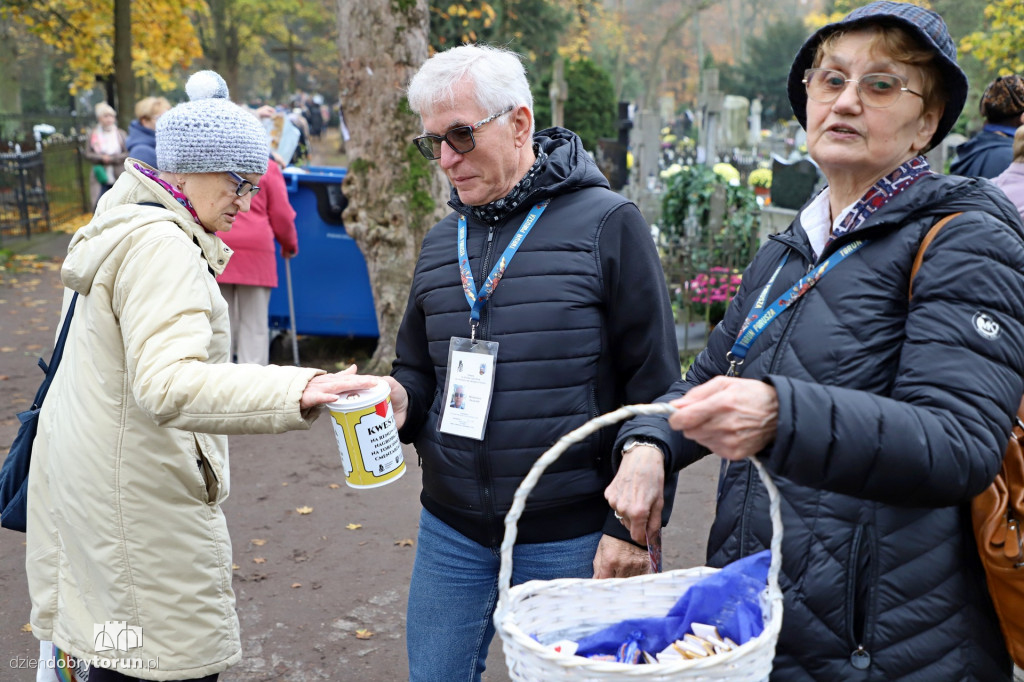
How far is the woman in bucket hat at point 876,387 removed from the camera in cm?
137

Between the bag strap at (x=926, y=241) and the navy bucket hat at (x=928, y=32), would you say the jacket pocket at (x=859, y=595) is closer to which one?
the bag strap at (x=926, y=241)

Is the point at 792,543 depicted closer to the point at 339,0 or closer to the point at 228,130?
the point at 228,130

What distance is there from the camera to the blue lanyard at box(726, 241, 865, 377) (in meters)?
1.63

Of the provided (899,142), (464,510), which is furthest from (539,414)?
(899,142)

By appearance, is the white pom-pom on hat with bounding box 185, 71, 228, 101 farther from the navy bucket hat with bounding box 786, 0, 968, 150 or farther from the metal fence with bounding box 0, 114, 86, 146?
the metal fence with bounding box 0, 114, 86, 146

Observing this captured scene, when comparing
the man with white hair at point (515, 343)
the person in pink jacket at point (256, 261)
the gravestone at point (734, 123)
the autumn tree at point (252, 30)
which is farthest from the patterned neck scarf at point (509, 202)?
the gravestone at point (734, 123)

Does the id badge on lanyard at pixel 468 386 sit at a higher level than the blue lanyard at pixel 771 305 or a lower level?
lower

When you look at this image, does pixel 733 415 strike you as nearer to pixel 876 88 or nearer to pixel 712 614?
pixel 712 614

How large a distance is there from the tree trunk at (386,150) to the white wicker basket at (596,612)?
18.2 ft

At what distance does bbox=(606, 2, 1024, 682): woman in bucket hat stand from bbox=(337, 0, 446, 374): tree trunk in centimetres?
537

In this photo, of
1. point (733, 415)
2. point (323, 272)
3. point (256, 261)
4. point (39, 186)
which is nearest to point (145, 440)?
point (733, 415)

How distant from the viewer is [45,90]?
39.2 meters

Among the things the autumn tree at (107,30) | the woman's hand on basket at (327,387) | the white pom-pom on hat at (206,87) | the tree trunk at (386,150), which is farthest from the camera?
the autumn tree at (107,30)

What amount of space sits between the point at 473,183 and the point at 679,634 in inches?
48.8
